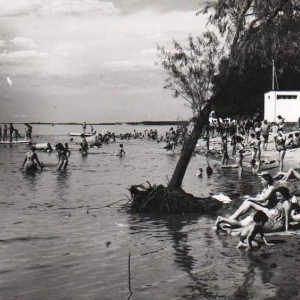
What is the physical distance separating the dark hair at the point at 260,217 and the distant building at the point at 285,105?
4453cm

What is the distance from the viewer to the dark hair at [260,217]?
36.0ft

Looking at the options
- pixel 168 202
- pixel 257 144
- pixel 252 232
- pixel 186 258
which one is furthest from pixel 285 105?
pixel 186 258

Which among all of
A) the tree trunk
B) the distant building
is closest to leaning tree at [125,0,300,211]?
the tree trunk

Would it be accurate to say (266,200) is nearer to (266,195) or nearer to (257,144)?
(266,195)

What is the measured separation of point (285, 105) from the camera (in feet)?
180

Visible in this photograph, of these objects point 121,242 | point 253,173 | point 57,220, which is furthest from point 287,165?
point 121,242

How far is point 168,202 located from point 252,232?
537 cm

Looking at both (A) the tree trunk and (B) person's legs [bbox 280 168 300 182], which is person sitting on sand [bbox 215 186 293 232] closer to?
(A) the tree trunk

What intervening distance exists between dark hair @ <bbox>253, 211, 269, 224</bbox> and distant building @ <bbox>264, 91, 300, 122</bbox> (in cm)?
4453

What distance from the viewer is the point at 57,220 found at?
1552cm

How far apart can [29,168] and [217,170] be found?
11210mm

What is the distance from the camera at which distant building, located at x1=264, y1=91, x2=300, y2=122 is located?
54531 millimetres

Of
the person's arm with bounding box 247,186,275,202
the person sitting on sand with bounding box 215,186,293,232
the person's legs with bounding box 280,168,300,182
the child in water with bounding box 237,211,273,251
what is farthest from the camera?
the person's legs with bounding box 280,168,300,182

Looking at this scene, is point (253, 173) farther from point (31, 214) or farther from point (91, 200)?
point (31, 214)
